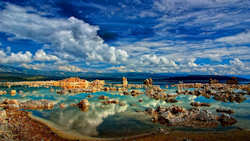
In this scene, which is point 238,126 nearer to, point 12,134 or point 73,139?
point 73,139

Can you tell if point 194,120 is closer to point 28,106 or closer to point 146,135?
point 146,135

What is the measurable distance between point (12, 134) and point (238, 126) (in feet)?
82.4

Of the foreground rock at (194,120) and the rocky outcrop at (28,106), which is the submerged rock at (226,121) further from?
the rocky outcrop at (28,106)

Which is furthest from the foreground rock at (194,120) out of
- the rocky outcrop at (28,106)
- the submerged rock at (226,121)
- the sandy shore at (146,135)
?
the rocky outcrop at (28,106)

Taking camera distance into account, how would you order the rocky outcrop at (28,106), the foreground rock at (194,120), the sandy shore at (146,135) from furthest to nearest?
the rocky outcrop at (28,106)
the foreground rock at (194,120)
the sandy shore at (146,135)

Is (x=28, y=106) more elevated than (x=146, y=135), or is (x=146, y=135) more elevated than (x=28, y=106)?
(x=28, y=106)

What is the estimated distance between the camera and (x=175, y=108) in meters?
26.4

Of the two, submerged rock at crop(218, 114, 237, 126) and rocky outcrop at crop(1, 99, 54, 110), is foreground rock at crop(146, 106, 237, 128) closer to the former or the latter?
submerged rock at crop(218, 114, 237, 126)

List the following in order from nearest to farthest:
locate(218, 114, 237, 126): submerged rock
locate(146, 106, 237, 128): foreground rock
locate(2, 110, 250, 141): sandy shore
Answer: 1. locate(2, 110, 250, 141): sandy shore
2. locate(146, 106, 237, 128): foreground rock
3. locate(218, 114, 237, 126): submerged rock

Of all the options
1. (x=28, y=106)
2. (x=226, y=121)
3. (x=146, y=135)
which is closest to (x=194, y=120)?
(x=226, y=121)

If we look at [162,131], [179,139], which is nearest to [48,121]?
[162,131]

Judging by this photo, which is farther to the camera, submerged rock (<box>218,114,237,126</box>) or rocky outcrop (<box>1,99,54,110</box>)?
rocky outcrop (<box>1,99,54,110</box>)

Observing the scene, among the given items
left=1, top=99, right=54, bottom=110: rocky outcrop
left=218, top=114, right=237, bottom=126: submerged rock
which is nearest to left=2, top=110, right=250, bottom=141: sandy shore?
left=218, top=114, right=237, bottom=126: submerged rock

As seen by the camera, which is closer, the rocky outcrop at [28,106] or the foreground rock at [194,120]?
the foreground rock at [194,120]
